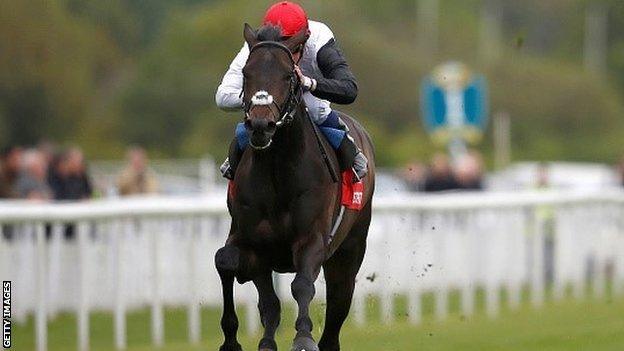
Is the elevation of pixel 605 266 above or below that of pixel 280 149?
below

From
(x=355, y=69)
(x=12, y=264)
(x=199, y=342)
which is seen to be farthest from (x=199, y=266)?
(x=355, y=69)

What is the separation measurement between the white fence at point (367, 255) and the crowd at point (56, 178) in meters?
1.58

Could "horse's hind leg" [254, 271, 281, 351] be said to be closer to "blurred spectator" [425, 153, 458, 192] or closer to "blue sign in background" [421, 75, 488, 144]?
"blurred spectator" [425, 153, 458, 192]

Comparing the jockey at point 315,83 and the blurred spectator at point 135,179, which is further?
the blurred spectator at point 135,179

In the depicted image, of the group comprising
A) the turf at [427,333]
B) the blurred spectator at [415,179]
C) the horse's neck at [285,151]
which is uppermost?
the horse's neck at [285,151]

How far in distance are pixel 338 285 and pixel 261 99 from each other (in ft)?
6.76

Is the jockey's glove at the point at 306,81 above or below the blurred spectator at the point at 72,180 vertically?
above

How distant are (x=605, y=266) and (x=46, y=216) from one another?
951 centimetres

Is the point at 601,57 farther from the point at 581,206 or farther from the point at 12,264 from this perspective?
the point at 12,264

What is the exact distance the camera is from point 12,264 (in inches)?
504

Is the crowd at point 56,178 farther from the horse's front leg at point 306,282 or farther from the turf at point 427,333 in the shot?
the horse's front leg at point 306,282

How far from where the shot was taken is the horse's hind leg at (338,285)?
9742 mm

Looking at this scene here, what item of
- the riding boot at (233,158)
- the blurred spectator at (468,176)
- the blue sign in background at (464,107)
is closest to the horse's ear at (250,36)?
the riding boot at (233,158)

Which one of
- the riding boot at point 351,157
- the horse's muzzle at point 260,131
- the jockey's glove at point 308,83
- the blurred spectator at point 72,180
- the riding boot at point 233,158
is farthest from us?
the blurred spectator at point 72,180
